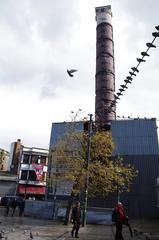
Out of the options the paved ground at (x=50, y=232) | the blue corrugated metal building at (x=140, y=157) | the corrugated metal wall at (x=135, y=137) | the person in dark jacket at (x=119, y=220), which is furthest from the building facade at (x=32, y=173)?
the person in dark jacket at (x=119, y=220)

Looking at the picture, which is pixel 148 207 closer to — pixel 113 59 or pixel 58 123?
pixel 58 123

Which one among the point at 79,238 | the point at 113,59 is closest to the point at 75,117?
the point at 79,238

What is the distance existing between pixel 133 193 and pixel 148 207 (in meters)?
2.17

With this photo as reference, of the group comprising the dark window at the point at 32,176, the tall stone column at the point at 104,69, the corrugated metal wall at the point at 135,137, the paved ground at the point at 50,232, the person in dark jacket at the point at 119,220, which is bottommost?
the paved ground at the point at 50,232

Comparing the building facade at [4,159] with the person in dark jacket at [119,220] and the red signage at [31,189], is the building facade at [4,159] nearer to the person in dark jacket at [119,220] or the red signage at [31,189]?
the red signage at [31,189]

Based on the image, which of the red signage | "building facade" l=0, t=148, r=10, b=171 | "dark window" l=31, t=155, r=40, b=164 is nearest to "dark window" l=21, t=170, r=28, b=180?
the red signage

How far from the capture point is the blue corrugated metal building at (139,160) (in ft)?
110

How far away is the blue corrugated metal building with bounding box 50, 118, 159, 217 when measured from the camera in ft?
110

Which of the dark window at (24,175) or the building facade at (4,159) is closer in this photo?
the dark window at (24,175)

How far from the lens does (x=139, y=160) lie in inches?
1383

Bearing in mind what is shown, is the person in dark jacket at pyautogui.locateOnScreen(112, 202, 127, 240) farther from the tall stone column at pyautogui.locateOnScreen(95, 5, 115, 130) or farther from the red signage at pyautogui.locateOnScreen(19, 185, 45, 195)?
the red signage at pyautogui.locateOnScreen(19, 185, 45, 195)

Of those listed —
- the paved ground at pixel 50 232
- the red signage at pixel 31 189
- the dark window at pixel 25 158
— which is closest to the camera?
the paved ground at pixel 50 232

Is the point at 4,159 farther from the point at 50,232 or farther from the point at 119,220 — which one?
the point at 119,220

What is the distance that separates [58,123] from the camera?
142 ft
